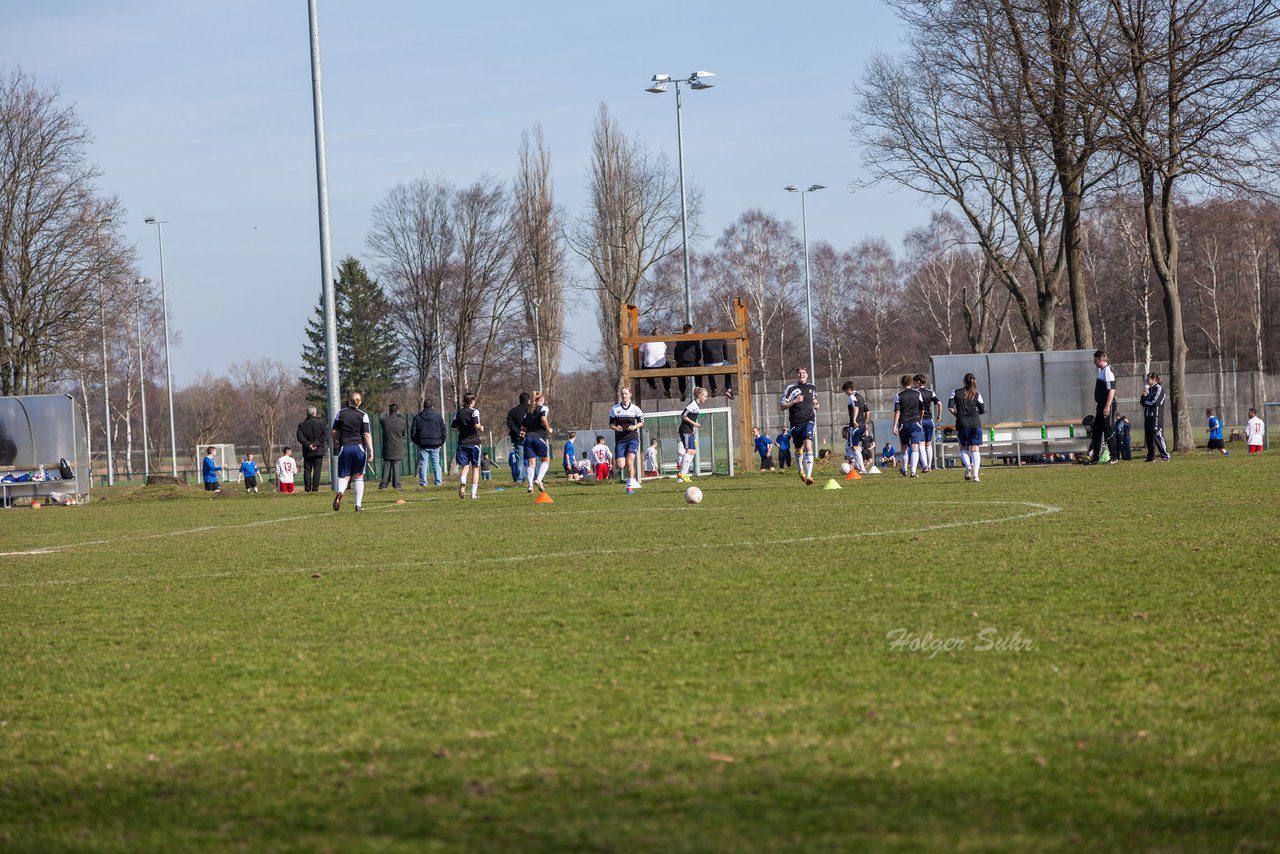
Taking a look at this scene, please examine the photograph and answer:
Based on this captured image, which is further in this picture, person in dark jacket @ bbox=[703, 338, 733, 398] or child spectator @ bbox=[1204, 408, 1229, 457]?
child spectator @ bbox=[1204, 408, 1229, 457]

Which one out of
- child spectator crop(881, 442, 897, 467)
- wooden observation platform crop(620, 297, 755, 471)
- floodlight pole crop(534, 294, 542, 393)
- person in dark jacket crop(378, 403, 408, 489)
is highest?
floodlight pole crop(534, 294, 542, 393)

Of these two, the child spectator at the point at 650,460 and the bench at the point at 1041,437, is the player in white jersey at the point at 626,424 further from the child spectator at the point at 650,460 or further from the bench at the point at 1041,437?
the bench at the point at 1041,437

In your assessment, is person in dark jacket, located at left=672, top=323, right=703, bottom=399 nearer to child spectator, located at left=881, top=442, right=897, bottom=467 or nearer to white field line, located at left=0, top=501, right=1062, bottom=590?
child spectator, located at left=881, top=442, right=897, bottom=467

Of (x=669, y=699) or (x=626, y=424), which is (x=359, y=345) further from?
(x=669, y=699)

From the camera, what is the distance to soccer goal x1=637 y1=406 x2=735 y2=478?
33094mm

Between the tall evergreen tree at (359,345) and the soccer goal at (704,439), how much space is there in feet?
163

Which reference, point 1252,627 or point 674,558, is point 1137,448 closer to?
point 674,558

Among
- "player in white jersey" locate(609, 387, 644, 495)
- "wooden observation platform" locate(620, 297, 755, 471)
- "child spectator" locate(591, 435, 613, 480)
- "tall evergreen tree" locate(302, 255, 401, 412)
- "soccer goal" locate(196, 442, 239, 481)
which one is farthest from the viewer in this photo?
"tall evergreen tree" locate(302, 255, 401, 412)

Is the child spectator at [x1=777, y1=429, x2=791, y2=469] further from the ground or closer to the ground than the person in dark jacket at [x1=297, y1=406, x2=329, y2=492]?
closer to the ground

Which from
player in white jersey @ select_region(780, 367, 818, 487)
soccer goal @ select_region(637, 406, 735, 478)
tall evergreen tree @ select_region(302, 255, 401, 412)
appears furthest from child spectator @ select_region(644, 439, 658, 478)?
tall evergreen tree @ select_region(302, 255, 401, 412)

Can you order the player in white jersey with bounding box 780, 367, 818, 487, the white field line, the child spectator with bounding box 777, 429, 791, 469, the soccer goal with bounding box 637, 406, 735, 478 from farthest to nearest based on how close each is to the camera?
the child spectator with bounding box 777, 429, 791, 469
the soccer goal with bounding box 637, 406, 735, 478
the player in white jersey with bounding box 780, 367, 818, 487
the white field line

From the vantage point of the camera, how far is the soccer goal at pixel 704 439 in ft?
109

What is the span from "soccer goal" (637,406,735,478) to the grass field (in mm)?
21290

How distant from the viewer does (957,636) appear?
6.57 meters
